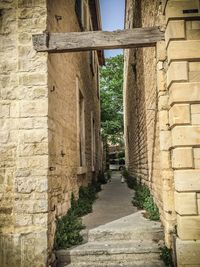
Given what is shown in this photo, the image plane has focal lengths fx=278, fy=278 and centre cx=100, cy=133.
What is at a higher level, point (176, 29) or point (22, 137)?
point (176, 29)

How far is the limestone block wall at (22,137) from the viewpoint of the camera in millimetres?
3838

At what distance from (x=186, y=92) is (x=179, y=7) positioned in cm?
118

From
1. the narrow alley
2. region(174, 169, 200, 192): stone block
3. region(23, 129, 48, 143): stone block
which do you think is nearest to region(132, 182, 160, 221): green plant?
the narrow alley

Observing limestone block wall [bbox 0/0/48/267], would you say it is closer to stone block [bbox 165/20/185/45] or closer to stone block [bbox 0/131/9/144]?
stone block [bbox 0/131/9/144]

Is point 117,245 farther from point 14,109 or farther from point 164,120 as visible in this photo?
point 14,109

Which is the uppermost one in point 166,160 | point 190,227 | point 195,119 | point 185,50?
point 185,50

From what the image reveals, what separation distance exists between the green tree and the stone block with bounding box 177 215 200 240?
14.2 metres

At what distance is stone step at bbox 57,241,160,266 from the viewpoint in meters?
4.06

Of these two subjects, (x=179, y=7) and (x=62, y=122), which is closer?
(x=179, y=7)

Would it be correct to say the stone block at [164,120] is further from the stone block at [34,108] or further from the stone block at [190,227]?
the stone block at [34,108]

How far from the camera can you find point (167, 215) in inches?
156

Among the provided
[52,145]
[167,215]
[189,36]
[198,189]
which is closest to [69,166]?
[52,145]

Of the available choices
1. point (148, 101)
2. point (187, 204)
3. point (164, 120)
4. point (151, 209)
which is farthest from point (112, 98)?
point (187, 204)

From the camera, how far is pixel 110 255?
13.5 ft
